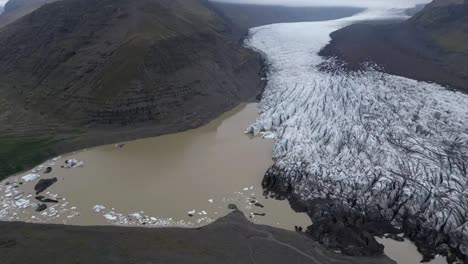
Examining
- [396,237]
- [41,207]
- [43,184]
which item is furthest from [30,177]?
[396,237]

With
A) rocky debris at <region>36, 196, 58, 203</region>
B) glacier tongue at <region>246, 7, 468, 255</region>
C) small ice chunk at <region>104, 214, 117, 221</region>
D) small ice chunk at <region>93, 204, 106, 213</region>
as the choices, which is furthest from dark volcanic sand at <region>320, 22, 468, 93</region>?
rocky debris at <region>36, 196, 58, 203</region>

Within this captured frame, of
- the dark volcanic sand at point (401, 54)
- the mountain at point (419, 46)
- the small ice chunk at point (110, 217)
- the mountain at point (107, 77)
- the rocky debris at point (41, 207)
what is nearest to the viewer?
the small ice chunk at point (110, 217)

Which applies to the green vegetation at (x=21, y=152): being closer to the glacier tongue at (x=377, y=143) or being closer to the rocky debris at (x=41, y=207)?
the rocky debris at (x=41, y=207)

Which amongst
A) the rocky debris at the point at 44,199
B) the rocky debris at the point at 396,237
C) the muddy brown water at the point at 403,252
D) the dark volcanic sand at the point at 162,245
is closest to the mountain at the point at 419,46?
the rocky debris at the point at 396,237

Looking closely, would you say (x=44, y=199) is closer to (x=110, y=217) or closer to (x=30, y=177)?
(x=30, y=177)

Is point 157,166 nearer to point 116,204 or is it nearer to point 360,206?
point 116,204

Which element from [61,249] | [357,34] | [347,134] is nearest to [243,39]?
[357,34]
